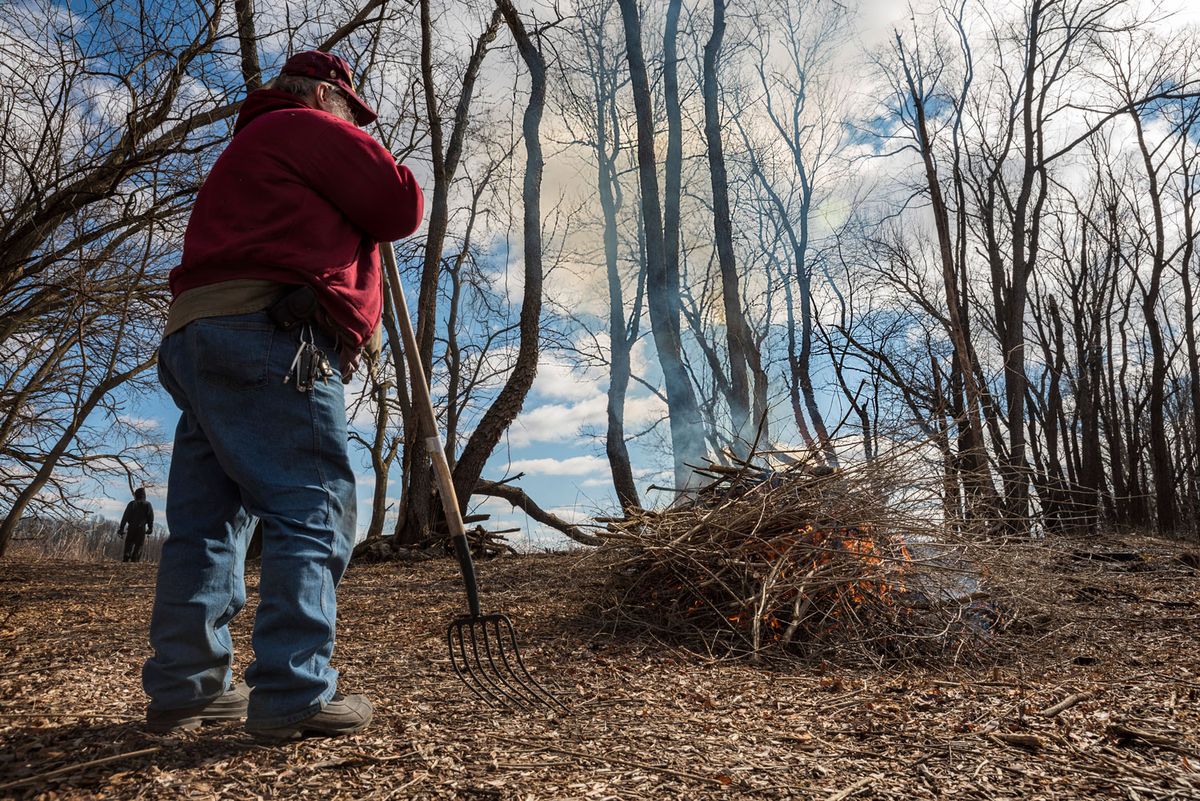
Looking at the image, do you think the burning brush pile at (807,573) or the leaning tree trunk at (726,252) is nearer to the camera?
the burning brush pile at (807,573)

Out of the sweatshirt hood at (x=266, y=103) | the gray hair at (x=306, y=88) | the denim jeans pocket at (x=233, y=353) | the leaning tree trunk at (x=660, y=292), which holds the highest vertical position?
the leaning tree trunk at (x=660, y=292)

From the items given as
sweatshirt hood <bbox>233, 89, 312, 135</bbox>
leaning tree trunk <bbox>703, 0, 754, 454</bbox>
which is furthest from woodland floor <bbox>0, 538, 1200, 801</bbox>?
leaning tree trunk <bbox>703, 0, 754, 454</bbox>

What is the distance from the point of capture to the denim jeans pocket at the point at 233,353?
2.01m

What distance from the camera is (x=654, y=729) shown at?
2211 millimetres

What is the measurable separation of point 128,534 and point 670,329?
36.4 feet

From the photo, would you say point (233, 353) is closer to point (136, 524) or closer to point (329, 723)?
point (329, 723)

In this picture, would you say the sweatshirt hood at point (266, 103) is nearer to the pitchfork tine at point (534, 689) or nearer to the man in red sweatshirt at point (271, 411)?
the man in red sweatshirt at point (271, 411)

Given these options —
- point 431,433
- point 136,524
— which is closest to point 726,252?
point 431,433

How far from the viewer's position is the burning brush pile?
3.49m

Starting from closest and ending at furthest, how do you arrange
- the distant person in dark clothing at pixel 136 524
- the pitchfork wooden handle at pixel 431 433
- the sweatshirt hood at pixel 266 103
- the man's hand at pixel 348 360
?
the man's hand at pixel 348 360, the sweatshirt hood at pixel 266 103, the pitchfork wooden handle at pixel 431 433, the distant person in dark clothing at pixel 136 524

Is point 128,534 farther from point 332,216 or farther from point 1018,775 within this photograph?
point 1018,775

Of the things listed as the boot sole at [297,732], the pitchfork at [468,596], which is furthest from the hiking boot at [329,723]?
the pitchfork at [468,596]

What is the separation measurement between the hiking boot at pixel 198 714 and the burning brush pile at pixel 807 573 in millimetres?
1923

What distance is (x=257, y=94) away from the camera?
7.88ft
